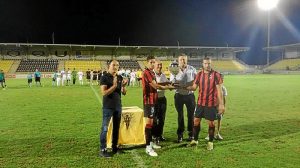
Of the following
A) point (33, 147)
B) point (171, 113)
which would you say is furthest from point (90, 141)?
point (171, 113)

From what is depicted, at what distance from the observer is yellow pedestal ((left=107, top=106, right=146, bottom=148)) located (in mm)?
7820

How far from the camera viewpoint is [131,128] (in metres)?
7.96

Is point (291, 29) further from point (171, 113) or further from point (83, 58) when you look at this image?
point (171, 113)

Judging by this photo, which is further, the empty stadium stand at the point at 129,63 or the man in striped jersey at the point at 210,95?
the empty stadium stand at the point at 129,63

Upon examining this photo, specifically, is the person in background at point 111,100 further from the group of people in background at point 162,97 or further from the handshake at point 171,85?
the handshake at point 171,85

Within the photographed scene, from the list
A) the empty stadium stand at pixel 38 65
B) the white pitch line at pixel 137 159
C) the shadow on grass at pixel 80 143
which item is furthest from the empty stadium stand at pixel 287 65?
the white pitch line at pixel 137 159

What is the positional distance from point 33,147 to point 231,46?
79935 millimetres

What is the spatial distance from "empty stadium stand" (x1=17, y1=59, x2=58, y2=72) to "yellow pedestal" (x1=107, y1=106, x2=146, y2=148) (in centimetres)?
5759

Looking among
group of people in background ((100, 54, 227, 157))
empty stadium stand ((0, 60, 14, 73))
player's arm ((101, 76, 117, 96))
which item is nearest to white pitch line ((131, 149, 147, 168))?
group of people in background ((100, 54, 227, 157))

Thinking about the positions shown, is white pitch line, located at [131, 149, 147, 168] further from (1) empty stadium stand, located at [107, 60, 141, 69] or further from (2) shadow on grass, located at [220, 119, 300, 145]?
(1) empty stadium stand, located at [107, 60, 141, 69]

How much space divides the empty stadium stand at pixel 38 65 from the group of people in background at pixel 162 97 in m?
57.7

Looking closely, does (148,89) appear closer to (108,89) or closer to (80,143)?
(108,89)

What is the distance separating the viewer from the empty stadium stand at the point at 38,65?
206ft

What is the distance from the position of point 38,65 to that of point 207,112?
202 feet
